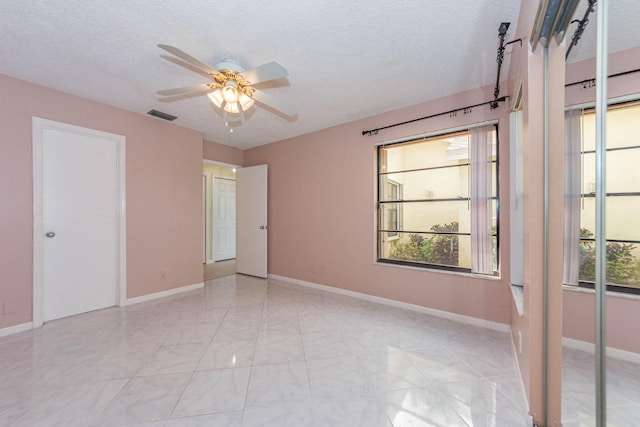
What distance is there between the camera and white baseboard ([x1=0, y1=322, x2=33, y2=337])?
2387 mm

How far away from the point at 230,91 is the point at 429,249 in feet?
9.07

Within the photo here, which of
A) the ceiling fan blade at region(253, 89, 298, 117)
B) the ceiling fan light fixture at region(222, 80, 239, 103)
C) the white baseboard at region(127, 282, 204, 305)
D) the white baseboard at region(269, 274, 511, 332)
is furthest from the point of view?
the white baseboard at region(127, 282, 204, 305)

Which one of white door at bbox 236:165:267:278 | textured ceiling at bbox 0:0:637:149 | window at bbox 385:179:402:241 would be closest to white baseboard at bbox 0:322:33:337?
textured ceiling at bbox 0:0:637:149

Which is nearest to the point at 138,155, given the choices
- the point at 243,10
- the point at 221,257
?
the point at 243,10

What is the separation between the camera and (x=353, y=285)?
358 cm

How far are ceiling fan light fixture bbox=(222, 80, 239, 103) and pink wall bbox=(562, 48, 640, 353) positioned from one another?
2093 mm

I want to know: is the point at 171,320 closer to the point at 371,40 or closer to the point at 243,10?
the point at 243,10

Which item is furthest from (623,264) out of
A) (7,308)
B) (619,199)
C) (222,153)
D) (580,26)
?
(222,153)

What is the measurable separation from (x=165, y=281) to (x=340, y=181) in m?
2.86

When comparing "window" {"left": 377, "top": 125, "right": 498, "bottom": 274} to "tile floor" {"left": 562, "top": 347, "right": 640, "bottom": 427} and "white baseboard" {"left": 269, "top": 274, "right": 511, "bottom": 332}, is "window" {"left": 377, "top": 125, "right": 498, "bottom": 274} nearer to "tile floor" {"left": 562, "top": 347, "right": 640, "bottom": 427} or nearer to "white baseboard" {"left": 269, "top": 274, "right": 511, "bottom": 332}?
"white baseboard" {"left": 269, "top": 274, "right": 511, "bottom": 332}

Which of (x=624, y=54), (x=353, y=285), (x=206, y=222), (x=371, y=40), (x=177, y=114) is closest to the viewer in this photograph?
(x=624, y=54)

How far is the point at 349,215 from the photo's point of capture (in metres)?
3.64

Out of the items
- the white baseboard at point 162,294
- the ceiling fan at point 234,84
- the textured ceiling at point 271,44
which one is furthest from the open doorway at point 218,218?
the ceiling fan at point 234,84

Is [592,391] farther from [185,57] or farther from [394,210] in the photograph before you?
[185,57]
